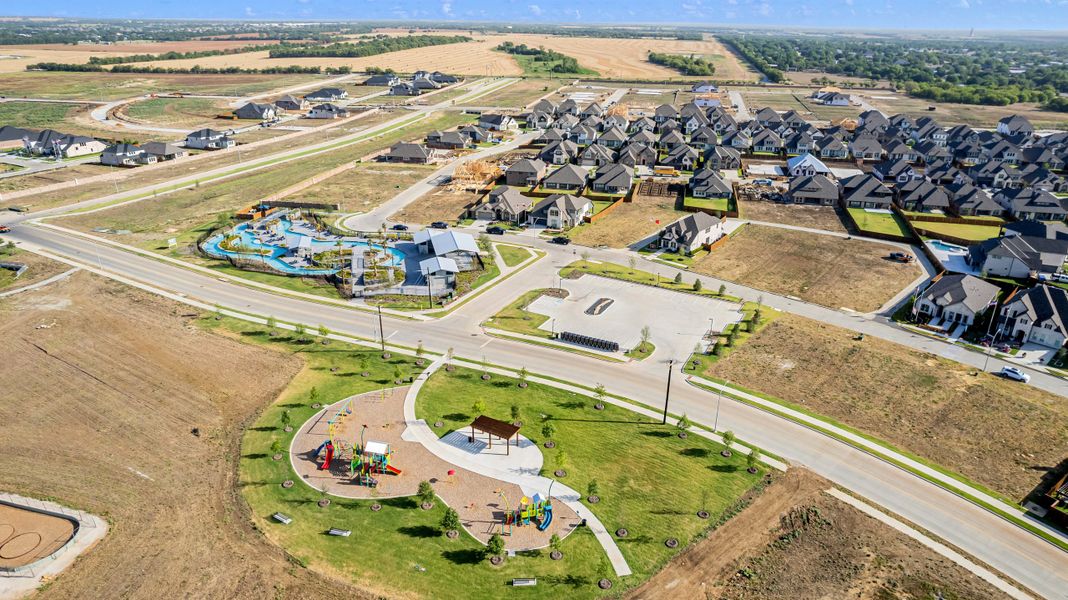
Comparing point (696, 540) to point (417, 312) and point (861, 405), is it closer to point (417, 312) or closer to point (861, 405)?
point (861, 405)

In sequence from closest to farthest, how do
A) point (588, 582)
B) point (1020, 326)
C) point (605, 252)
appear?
point (588, 582), point (1020, 326), point (605, 252)

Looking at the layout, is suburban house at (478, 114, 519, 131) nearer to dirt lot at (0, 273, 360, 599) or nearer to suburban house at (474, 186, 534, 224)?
suburban house at (474, 186, 534, 224)

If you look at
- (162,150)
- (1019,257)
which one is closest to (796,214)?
(1019,257)

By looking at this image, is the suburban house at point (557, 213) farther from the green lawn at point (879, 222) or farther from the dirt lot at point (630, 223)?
the green lawn at point (879, 222)

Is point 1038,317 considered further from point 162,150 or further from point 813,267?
point 162,150

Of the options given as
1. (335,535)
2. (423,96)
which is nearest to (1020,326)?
(335,535)

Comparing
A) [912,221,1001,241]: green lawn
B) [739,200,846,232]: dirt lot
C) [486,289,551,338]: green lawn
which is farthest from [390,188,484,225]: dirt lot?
[912,221,1001,241]: green lawn
